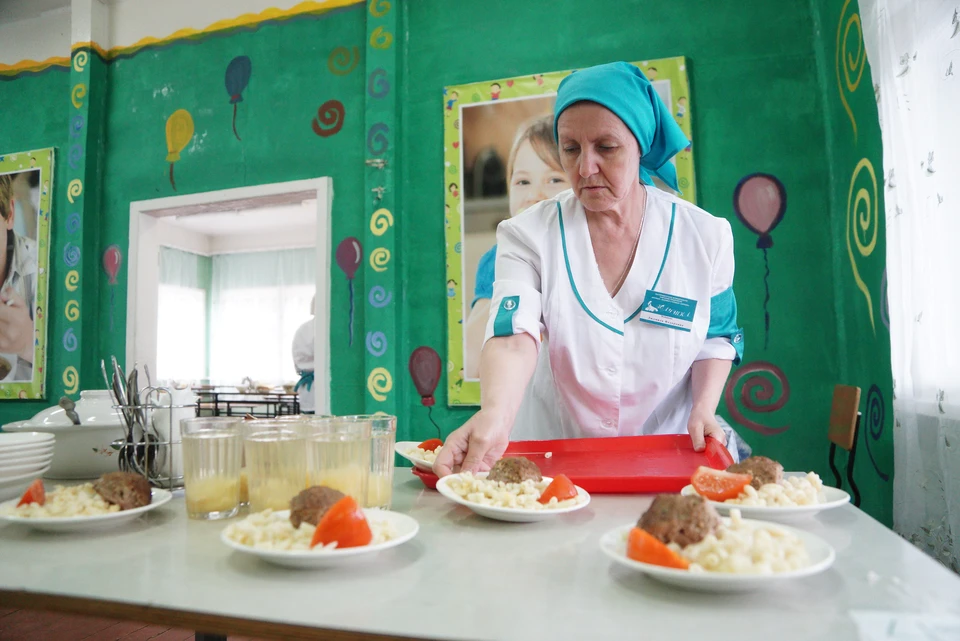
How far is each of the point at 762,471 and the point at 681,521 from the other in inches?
14.6

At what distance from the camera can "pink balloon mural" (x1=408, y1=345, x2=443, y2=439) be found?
3.49 meters

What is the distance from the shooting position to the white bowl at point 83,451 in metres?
1.30

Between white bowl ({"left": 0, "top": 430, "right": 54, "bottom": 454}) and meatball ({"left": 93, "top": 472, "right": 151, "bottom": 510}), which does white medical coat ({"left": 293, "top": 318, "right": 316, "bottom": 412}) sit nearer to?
white bowl ({"left": 0, "top": 430, "right": 54, "bottom": 454})

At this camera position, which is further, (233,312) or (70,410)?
(233,312)

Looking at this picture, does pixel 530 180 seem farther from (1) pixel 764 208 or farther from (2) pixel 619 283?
(2) pixel 619 283

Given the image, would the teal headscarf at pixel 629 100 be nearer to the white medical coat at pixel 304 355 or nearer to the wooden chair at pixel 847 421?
the wooden chair at pixel 847 421

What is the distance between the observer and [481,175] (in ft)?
11.3

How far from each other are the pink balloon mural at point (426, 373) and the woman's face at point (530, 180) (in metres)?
0.93

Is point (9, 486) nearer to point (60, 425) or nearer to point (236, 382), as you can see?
point (60, 425)

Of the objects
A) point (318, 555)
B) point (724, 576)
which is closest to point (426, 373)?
point (318, 555)

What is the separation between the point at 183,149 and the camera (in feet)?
13.8

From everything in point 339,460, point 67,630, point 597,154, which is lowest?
point 67,630

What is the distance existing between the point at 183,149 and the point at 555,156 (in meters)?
2.62

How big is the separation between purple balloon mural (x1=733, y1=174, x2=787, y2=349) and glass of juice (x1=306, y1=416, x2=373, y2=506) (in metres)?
2.59
